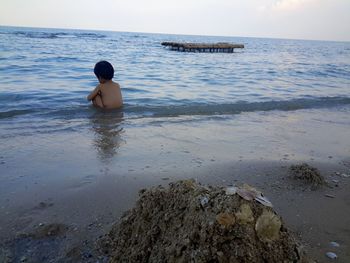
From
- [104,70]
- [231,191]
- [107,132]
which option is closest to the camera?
[231,191]

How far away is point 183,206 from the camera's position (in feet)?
7.22

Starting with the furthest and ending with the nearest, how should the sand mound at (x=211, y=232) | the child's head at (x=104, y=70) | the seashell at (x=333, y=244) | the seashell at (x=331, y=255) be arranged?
the child's head at (x=104, y=70)
the seashell at (x=333, y=244)
the seashell at (x=331, y=255)
the sand mound at (x=211, y=232)

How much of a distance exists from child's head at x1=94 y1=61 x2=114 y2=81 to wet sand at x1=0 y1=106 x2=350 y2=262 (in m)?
1.27

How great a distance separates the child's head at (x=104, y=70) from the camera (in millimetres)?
Answer: 7477

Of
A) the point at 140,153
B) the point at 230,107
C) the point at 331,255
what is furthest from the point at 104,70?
the point at 331,255

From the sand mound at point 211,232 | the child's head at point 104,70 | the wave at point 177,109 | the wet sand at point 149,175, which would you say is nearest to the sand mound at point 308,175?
the wet sand at point 149,175

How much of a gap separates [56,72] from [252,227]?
48.9 feet

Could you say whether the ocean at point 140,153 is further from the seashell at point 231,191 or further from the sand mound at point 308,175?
the seashell at point 231,191

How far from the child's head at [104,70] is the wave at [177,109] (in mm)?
834

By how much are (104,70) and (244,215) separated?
20.2 ft

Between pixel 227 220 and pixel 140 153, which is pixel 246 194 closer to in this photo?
pixel 227 220

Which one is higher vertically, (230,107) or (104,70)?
(104,70)

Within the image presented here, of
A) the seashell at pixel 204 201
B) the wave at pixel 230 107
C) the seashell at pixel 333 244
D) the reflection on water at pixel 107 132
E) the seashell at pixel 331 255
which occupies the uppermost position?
the seashell at pixel 204 201

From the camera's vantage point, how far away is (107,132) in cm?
639
